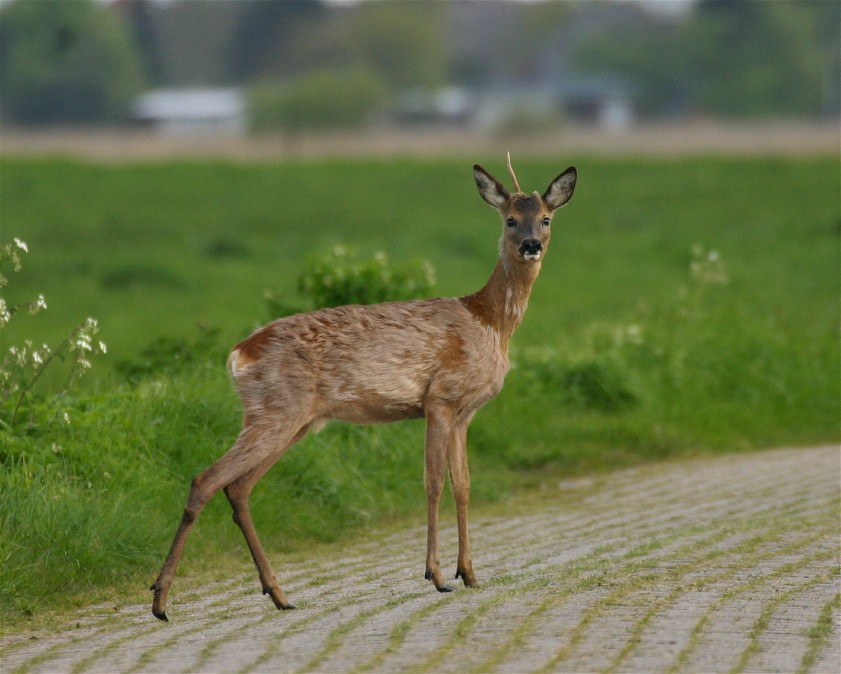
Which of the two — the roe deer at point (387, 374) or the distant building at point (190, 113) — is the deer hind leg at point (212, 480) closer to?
the roe deer at point (387, 374)

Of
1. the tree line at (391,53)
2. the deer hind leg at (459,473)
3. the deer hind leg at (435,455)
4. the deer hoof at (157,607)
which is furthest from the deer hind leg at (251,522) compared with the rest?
the tree line at (391,53)

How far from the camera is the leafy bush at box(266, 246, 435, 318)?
12.2 meters

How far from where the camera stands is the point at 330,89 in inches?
2943

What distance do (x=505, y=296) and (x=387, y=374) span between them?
961mm

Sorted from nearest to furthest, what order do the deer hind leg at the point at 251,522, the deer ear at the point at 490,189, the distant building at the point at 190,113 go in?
the deer hind leg at the point at 251,522
the deer ear at the point at 490,189
the distant building at the point at 190,113

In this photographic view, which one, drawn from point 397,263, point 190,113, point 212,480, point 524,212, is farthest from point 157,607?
point 190,113

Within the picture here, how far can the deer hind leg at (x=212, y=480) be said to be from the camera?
25.2 feet

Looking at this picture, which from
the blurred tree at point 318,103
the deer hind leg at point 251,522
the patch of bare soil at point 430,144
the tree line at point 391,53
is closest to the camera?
the deer hind leg at point 251,522

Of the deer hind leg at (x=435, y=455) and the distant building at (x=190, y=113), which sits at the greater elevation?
the distant building at (x=190, y=113)

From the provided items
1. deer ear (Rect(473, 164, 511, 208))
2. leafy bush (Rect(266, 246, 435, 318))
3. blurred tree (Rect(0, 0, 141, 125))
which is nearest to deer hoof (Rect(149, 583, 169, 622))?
deer ear (Rect(473, 164, 511, 208))

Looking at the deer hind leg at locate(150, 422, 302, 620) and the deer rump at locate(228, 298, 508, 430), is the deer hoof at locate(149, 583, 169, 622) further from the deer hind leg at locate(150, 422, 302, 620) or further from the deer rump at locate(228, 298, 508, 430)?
the deer rump at locate(228, 298, 508, 430)

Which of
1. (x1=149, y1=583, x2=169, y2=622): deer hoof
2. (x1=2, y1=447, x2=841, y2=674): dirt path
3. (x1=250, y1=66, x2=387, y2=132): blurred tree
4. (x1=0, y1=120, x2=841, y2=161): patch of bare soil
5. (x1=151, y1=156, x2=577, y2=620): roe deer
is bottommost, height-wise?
(x1=2, y1=447, x2=841, y2=674): dirt path

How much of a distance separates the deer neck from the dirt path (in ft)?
4.32

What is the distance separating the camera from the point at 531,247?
335 inches
